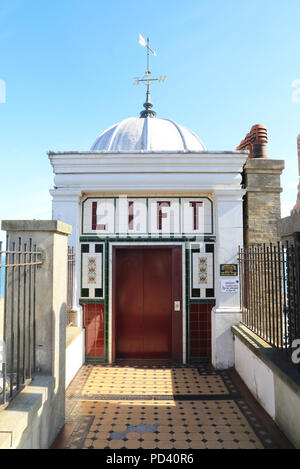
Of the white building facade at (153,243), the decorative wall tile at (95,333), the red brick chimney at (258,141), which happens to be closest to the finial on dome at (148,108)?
the red brick chimney at (258,141)

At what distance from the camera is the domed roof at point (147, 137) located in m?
9.34

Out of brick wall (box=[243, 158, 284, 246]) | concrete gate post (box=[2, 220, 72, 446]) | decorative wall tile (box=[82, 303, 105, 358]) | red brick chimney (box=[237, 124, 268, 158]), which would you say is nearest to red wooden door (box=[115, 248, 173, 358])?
decorative wall tile (box=[82, 303, 105, 358])

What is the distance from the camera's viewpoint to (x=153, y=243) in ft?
21.6

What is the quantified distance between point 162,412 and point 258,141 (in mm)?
6173

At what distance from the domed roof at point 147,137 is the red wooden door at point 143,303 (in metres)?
3.90

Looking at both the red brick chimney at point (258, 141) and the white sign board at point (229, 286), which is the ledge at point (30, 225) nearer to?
the white sign board at point (229, 286)

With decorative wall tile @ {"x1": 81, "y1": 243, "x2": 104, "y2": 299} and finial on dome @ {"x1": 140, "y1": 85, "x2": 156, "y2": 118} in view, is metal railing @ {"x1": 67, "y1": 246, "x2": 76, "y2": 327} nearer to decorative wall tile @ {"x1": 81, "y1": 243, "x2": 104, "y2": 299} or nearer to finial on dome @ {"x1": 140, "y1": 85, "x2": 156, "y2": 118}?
decorative wall tile @ {"x1": 81, "y1": 243, "x2": 104, "y2": 299}

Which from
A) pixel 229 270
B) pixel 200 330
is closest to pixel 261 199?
pixel 229 270

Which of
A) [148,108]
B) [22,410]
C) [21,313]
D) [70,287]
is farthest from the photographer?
[148,108]

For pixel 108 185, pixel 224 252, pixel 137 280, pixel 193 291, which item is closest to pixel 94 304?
pixel 137 280

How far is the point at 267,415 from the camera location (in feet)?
14.3

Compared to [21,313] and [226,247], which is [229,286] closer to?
[226,247]

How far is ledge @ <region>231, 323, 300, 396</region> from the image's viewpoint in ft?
11.6

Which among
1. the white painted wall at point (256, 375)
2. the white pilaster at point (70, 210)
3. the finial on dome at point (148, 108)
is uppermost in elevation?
the finial on dome at point (148, 108)
